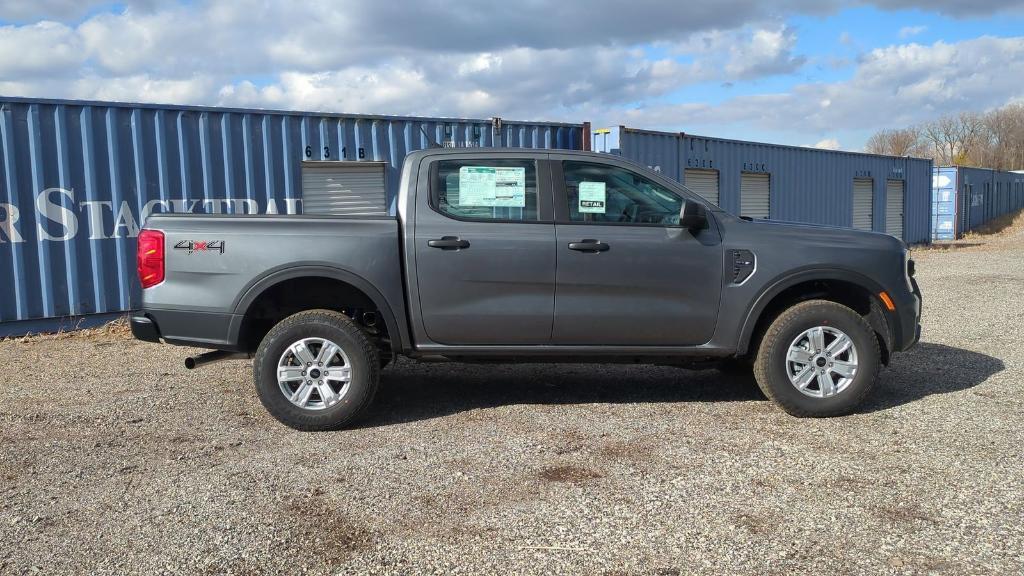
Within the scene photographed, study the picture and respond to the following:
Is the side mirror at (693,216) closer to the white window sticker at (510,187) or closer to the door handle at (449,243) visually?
the white window sticker at (510,187)

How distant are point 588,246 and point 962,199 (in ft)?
98.7

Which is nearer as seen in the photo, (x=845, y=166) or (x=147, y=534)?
(x=147, y=534)

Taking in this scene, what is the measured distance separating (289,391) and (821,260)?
3521 mm

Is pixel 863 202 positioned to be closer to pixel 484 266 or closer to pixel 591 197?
pixel 591 197

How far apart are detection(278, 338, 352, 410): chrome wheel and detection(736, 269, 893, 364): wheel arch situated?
2.57 m

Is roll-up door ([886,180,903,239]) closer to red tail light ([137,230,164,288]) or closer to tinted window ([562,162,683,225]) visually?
tinted window ([562,162,683,225])

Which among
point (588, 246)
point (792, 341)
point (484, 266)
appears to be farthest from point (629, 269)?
point (792, 341)

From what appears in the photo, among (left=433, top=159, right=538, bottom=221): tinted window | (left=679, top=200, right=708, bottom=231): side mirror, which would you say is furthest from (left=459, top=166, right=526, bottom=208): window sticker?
(left=679, top=200, right=708, bottom=231): side mirror

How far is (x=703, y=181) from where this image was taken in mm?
17672

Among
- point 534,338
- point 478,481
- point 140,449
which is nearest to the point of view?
point 478,481

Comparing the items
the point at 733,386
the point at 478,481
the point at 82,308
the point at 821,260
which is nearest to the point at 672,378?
the point at 733,386

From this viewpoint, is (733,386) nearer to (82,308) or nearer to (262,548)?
(262,548)

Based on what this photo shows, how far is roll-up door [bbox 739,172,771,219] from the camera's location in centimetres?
1877

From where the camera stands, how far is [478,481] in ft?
14.3
